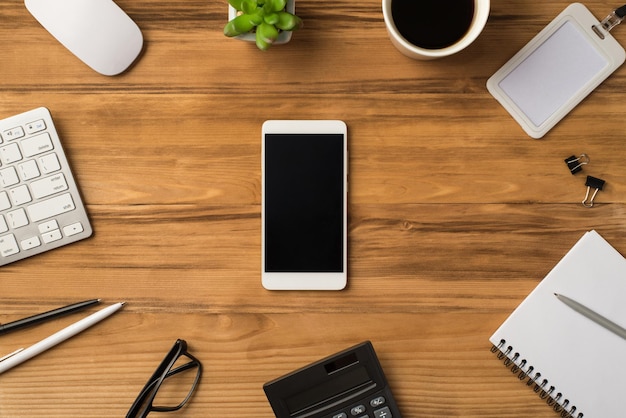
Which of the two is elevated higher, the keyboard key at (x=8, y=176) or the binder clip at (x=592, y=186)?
the binder clip at (x=592, y=186)

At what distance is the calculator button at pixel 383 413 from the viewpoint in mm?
761

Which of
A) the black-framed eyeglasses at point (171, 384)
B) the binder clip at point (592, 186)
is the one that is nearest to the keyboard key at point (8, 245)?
the black-framed eyeglasses at point (171, 384)

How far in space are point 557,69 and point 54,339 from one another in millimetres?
763

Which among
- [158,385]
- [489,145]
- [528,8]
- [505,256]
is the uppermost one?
[528,8]

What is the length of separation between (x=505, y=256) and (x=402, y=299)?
0.15 m

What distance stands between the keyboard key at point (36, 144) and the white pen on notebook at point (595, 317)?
2.34ft

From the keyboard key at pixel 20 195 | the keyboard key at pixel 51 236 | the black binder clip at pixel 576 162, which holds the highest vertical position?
the black binder clip at pixel 576 162

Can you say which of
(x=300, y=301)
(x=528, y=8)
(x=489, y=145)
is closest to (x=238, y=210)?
(x=300, y=301)

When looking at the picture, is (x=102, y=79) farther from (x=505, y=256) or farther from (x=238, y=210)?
(x=505, y=256)

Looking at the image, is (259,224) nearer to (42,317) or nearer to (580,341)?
(42,317)

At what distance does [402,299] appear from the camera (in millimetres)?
787

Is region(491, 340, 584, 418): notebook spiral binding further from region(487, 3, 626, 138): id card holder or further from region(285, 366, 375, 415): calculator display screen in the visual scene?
region(487, 3, 626, 138): id card holder

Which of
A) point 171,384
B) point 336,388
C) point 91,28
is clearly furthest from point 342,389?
point 91,28

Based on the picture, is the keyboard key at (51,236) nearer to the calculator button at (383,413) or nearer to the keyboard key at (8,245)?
the keyboard key at (8,245)
